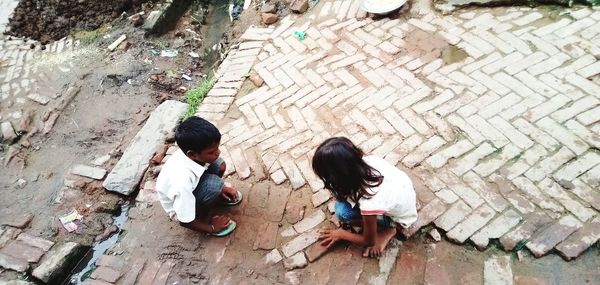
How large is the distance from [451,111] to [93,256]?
2988 mm

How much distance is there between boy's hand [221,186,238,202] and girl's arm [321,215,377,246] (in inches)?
29.7

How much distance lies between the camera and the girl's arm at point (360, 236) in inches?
102

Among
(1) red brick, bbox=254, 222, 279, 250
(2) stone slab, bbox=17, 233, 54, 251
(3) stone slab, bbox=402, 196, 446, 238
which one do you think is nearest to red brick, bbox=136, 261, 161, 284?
(1) red brick, bbox=254, 222, 279, 250

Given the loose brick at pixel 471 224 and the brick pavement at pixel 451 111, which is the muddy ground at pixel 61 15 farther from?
the loose brick at pixel 471 224

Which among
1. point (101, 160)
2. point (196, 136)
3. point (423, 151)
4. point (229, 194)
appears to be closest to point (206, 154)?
point (196, 136)

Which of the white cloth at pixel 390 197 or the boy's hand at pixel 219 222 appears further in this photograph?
the boy's hand at pixel 219 222

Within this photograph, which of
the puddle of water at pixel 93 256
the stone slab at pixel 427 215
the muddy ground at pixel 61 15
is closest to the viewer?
the stone slab at pixel 427 215

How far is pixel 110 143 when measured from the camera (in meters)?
4.29

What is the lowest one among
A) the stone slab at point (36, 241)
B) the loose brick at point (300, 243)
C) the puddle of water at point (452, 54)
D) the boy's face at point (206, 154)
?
the stone slab at point (36, 241)

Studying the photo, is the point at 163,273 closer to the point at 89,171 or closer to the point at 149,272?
the point at 149,272

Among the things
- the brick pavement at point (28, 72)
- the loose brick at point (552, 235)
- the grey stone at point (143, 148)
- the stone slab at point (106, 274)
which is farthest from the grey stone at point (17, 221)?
the loose brick at point (552, 235)

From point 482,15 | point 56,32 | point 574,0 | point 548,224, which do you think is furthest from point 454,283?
point 56,32

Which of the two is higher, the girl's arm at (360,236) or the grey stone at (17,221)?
the girl's arm at (360,236)

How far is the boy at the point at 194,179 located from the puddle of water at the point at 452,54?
2.31 m
